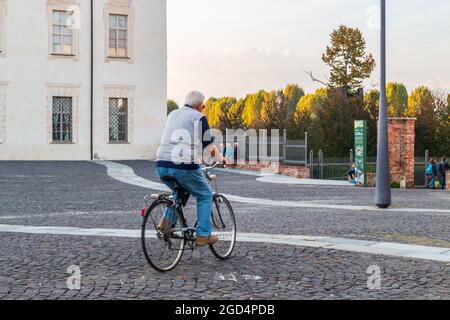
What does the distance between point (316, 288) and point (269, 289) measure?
1.47 ft

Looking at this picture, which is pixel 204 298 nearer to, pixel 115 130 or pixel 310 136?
pixel 115 130

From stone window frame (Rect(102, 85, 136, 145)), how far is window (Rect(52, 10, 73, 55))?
3.01m

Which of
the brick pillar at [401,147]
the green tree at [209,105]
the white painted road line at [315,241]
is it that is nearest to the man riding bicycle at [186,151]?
the white painted road line at [315,241]

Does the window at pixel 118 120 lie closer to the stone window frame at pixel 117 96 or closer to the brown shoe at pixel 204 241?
the stone window frame at pixel 117 96

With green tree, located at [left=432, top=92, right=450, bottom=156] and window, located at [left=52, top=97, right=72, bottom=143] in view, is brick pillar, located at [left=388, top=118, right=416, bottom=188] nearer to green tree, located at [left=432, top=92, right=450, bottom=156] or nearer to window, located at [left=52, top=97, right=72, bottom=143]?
window, located at [left=52, top=97, right=72, bottom=143]

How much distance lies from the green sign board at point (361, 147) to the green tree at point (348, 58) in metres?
35.2

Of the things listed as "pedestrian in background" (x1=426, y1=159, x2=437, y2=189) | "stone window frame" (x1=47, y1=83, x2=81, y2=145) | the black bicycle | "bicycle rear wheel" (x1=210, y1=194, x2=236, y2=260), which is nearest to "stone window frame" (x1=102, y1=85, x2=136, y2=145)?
"stone window frame" (x1=47, y1=83, x2=81, y2=145)

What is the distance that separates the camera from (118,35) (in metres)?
35.3

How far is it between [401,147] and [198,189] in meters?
18.7

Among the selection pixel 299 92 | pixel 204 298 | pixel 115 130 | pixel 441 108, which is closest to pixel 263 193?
pixel 204 298

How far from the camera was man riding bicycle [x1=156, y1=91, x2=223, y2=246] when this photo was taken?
6.59m

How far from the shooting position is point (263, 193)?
17.5 m

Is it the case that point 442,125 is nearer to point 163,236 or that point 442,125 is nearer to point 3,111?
point 3,111

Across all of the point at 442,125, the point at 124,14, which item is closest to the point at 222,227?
the point at 124,14
